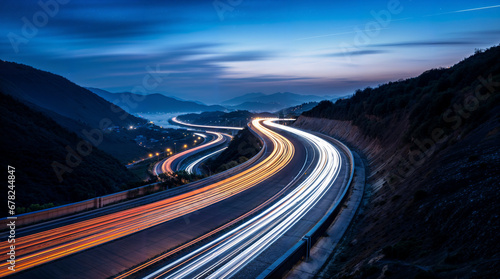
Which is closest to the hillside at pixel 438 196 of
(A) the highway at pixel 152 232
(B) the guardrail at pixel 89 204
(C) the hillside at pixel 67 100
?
(A) the highway at pixel 152 232

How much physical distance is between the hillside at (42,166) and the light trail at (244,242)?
41.3 feet

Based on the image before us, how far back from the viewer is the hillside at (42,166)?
950 inches

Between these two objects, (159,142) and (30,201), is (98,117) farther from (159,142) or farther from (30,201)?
(30,201)

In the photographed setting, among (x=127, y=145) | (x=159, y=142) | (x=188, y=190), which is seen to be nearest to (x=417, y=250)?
(x=188, y=190)

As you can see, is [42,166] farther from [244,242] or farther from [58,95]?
[58,95]

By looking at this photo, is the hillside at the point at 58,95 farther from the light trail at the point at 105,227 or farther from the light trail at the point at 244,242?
the light trail at the point at 244,242

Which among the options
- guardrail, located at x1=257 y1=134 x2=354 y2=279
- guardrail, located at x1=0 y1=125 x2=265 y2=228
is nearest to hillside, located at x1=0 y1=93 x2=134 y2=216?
guardrail, located at x1=0 y1=125 x2=265 y2=228

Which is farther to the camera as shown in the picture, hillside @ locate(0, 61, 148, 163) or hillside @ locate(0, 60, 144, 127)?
hillside @ locate(0, 60, 144, 127)

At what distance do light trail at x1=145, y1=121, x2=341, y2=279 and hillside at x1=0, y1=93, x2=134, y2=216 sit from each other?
12.6m

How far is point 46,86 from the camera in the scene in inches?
5167

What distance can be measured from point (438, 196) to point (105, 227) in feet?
47.0

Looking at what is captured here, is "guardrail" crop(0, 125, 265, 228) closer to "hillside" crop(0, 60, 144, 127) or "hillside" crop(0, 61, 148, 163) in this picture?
"hillside" crop(0, 61, 148, 163)

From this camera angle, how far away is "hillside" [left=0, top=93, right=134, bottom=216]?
2412 cm

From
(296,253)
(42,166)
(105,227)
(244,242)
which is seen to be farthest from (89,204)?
(42,166)
